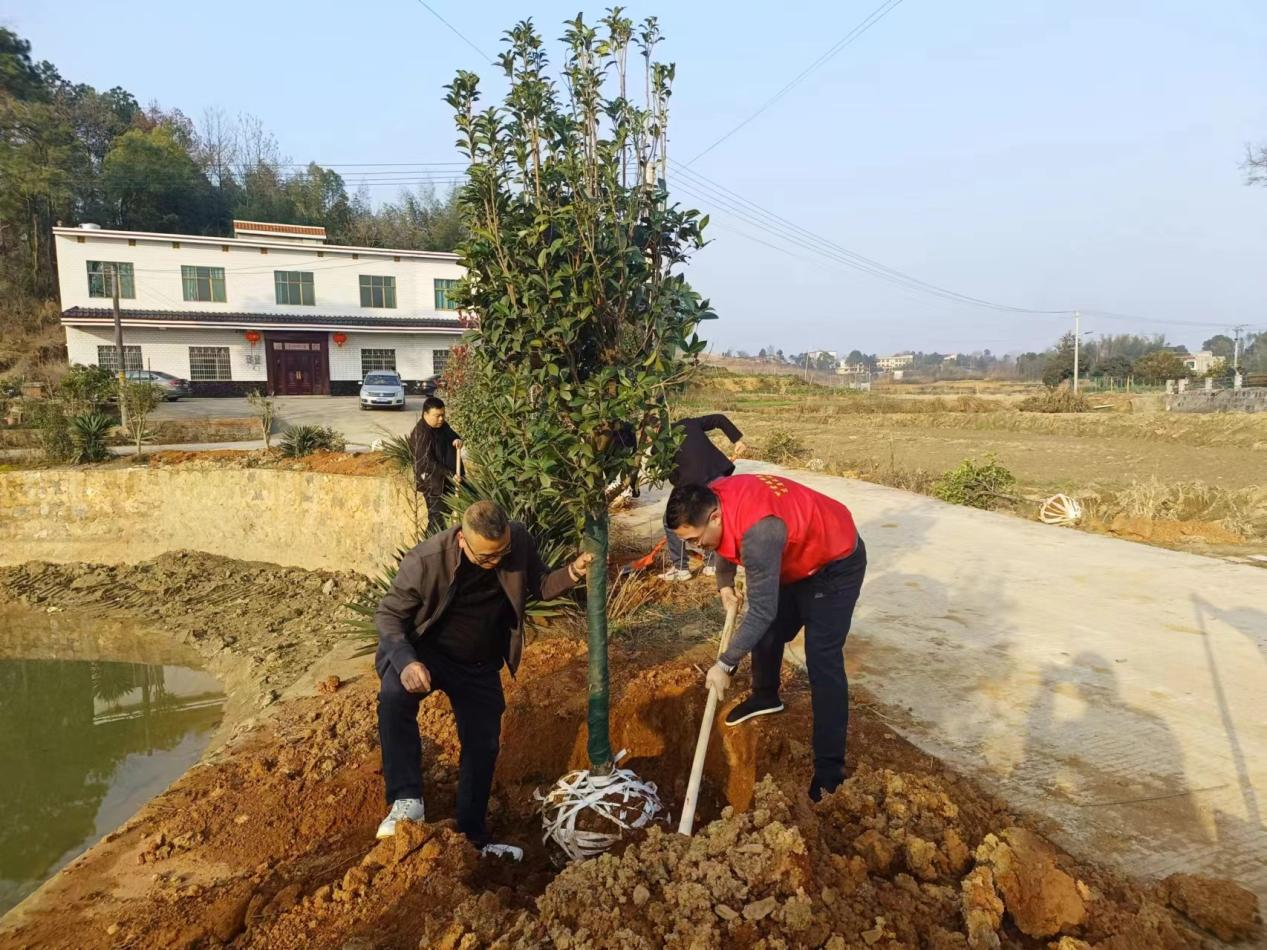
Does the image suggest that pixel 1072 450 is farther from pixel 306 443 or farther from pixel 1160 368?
pixel 1160 368

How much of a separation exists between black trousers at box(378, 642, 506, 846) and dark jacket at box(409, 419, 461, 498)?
430 cm

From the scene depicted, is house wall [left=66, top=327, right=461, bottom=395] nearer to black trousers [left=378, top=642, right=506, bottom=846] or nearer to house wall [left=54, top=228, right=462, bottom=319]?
house wall [left=54, top=228, right=462, bottom=319]

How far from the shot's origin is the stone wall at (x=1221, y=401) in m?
28.3

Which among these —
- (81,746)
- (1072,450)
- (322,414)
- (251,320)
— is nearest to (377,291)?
(251,320)

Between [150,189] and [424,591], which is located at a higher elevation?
[150,189]

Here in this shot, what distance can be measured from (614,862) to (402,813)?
1.10 meters

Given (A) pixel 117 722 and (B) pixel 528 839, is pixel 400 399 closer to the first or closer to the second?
(A) pixel 117 722

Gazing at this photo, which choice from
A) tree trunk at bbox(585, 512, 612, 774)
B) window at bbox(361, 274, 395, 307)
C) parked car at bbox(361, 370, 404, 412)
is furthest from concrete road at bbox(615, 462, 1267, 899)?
window at bbox(361, 274, 395, 307)

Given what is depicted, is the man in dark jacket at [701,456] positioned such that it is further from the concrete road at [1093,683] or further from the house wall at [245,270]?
the house wall at [245,270]

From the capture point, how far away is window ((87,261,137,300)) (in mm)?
28234

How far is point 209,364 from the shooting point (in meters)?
29.4

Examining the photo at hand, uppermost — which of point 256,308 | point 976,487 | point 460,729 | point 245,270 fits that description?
point 245,270

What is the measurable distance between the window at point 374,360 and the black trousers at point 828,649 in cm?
3033

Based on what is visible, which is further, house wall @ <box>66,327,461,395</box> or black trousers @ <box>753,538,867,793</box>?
house wall @ <box>66,327,461,395</box>
